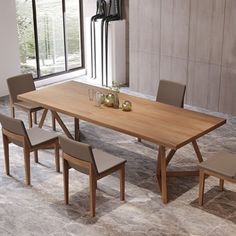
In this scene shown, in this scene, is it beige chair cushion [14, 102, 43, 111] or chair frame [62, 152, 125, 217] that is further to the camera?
beige chair cushion [14, 102, 43, 111]

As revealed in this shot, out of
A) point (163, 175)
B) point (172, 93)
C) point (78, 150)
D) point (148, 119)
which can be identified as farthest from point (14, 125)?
point (172, 93)

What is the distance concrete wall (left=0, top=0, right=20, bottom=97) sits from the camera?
26.4 ft

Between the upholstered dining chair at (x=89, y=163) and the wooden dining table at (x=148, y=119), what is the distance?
359mm

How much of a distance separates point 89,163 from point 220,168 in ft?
4.13

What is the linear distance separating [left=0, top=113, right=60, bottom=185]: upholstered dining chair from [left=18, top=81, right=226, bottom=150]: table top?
36cm

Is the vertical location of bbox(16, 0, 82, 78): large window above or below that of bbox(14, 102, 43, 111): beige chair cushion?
above

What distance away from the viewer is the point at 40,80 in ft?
29.5

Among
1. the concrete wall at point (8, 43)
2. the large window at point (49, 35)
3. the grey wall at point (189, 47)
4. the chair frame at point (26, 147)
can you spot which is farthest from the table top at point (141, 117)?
the large window at point (49, 35)

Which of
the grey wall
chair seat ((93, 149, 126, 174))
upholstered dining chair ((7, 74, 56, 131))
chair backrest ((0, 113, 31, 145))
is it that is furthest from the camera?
the grey wall

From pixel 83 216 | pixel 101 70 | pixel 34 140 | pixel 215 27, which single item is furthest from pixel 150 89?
pixel 83 216

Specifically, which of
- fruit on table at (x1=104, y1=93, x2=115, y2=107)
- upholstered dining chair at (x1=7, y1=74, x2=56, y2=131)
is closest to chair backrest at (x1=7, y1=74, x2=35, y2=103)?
upholstered dining chair at (x1=7, y1=74, x2=56, y2=131)

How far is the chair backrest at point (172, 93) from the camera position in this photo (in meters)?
5.85

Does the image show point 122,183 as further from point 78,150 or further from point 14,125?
point 14,125

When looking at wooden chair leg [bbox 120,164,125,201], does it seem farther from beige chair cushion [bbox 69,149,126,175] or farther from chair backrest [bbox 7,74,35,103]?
chair backrest [bbox 7,74,35,103]
